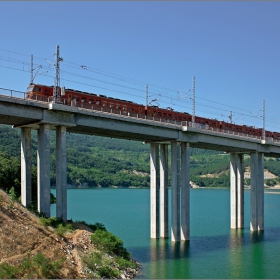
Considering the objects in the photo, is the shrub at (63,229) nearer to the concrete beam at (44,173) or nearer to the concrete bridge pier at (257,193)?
the concrete beam at (44,173)

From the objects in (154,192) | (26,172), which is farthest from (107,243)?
(154,192)

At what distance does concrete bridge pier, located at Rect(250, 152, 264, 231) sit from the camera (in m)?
66.9

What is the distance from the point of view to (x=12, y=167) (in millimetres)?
79125

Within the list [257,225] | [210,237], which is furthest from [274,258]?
[257,225]

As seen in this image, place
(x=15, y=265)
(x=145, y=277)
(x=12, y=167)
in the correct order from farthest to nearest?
(x=12, y=167)
(x=145, y=277)
(x=15, y=265)

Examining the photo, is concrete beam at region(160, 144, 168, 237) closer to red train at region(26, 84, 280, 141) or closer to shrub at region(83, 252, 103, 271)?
red train at region(26, 84, 280, 141)

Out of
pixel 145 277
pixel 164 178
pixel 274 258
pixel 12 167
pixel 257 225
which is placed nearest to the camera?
pixel 145 277

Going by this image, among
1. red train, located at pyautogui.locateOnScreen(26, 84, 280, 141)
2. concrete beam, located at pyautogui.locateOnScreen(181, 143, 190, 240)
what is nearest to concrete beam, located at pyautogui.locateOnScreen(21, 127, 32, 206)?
red train, located at pyautogui.locateOnScreen(26, 84, 280, 141)

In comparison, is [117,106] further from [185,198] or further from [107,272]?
[107,272]

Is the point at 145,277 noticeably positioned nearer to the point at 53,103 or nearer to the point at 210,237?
the point at 53,103

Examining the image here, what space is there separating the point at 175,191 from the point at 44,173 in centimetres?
1851

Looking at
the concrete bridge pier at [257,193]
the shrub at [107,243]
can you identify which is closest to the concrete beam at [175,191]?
the shrub at [107,243]

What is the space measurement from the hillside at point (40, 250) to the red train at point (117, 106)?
34.4 ft

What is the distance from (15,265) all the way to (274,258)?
89.4 feet
